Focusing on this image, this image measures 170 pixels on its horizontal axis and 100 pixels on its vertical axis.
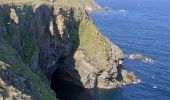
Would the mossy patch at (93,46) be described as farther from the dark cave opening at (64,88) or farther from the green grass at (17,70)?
the green grass at (17,70)

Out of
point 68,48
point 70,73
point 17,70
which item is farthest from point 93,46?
point 17,70

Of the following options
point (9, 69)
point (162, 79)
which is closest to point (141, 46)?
point (162, 79)

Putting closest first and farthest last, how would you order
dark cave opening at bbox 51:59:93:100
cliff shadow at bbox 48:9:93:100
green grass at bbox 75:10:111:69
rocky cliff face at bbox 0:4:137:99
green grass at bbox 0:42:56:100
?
green grass at bbox 0:42:56:100
rocky cliff face at bbox 0:4:137:99
dark cave opening at bbox 51:59:93:100
cliff shadow at bbox 48:9:93:100
green grass at bbox 75:10:111:69

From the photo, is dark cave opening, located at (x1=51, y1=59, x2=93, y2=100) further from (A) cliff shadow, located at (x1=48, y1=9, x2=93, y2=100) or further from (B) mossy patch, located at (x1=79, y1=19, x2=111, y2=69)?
(B) mossy patch, located at (x1=79, y1=19, x2=111, y2=69)

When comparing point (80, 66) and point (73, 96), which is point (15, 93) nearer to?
point (73, 96)

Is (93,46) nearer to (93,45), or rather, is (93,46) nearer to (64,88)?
(93,45)

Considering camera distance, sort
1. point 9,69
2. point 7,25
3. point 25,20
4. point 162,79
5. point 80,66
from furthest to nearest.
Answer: point 162,79 → point 80,66 → point 25,20 → point 7,25 → point 9,69

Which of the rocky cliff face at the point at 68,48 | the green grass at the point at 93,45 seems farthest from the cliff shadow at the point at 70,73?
the green grass at the point at 93,45

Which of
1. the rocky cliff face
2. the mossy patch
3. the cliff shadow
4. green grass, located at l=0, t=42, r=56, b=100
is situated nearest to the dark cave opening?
the cliff shadow
